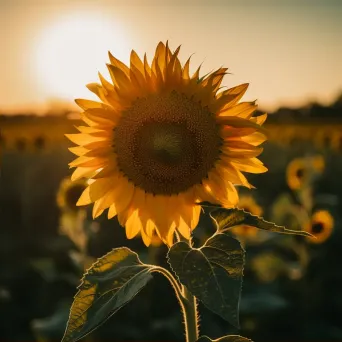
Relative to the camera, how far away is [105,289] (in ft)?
4.68

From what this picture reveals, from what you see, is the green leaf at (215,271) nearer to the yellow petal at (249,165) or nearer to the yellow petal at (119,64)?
the yellow petal at (249,165)

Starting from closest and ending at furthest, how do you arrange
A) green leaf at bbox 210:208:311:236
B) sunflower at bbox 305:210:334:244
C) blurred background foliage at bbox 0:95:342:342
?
green leaf at bbox 210:208:311:236 < blurred background foliage at bbox 0:95:342:342 < sunflower at bbox 305:210:334:244

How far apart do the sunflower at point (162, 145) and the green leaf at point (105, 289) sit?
0.20m

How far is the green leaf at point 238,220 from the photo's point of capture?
1.32m

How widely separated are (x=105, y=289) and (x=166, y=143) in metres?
0.44

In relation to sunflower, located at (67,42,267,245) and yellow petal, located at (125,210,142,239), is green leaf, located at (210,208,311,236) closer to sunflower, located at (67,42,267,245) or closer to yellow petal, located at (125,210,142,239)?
sunflower, located at (67,42,267,245)

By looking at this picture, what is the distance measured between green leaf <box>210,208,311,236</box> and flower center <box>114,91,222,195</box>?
0.80 feet

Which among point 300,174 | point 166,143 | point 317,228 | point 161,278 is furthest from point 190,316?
point 300,174

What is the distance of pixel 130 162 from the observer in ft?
5.67

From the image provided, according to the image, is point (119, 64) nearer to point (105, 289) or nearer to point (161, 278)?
point (105, 289)

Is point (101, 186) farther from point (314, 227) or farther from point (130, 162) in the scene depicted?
point (314, 227)

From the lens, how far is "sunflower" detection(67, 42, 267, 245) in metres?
1.60

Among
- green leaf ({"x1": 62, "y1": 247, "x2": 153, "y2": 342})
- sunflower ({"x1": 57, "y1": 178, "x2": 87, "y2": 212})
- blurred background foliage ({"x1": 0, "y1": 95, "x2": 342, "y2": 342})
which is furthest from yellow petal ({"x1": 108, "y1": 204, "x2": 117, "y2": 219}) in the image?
sunflower ({"x1": 57, "y1": 178, "x2": 87, "y2": 212})

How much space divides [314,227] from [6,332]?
8.19 ft
